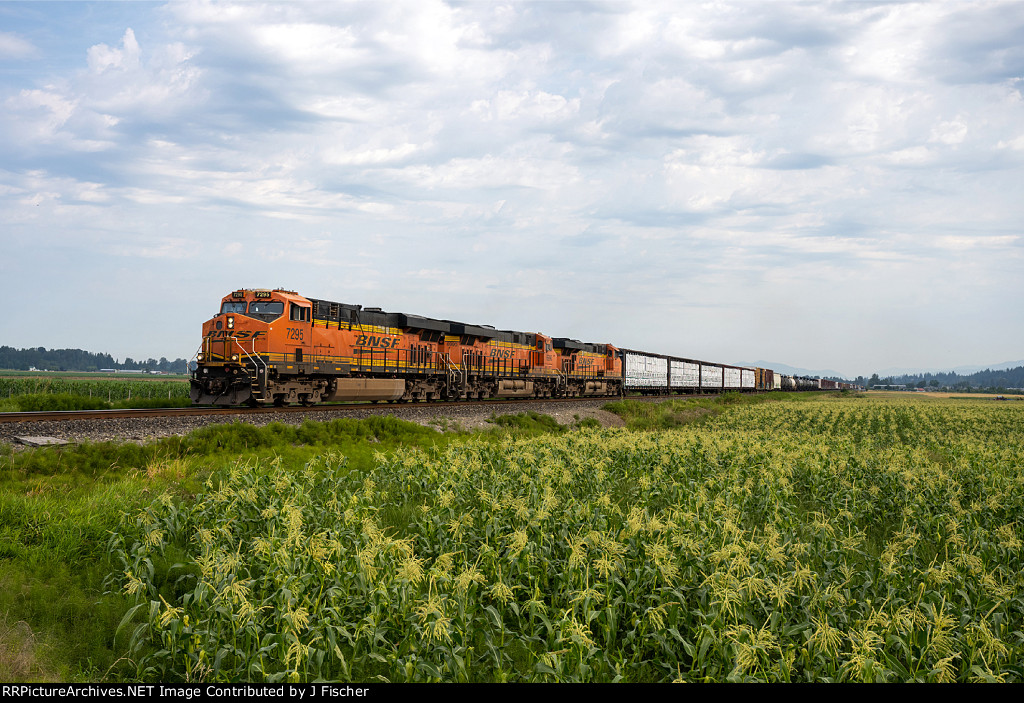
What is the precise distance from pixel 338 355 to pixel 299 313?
2722 millimetres

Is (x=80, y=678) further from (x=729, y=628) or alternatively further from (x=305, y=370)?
(x=305, y=370)

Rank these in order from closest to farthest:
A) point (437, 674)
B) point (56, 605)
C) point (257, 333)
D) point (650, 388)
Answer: point (437, 674) → point (56, 605) → point (257, 333) → point (650, 388)

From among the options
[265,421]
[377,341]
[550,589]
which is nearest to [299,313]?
[377,341]

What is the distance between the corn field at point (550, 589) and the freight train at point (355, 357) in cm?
1340

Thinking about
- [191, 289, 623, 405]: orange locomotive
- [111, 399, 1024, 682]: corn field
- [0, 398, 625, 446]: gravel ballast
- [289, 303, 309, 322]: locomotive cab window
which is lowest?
[111, 399, 1024, 682]: corn field

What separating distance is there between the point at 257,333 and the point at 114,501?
14.9 m

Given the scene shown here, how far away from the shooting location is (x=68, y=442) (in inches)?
548

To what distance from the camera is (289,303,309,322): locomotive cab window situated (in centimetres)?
2502

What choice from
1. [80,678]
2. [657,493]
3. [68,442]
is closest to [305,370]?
[68,442]

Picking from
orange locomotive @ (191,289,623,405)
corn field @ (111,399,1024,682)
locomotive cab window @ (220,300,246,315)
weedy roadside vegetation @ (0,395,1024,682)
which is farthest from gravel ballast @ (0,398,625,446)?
corn field @ (111,399,1024,682)

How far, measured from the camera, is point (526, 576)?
275 inches

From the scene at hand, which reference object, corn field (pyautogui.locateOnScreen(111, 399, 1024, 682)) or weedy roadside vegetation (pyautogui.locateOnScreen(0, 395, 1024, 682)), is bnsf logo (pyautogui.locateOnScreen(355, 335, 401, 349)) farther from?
corn field (pyautogui.locateOnScreen(111, 399, 1024, 682))

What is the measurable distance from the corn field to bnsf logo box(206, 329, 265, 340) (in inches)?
528

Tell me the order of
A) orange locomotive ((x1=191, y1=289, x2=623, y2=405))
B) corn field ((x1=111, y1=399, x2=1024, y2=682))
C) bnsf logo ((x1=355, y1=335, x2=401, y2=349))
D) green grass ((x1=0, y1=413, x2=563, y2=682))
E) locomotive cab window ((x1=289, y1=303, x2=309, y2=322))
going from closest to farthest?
corn field ((x1=111, y1=399, x2=1024, y2=682)), green grass ((x1=0, y1=413, x2=563, y2=682)), orange locomotive ((x1=191, y1=289, x2=623, y2=405)), locomotive cab window ((x1=289, y1=303, x2=309, y2=322)), bnsf logo ((x1=355, y1=335, x2=401, y2=349))
